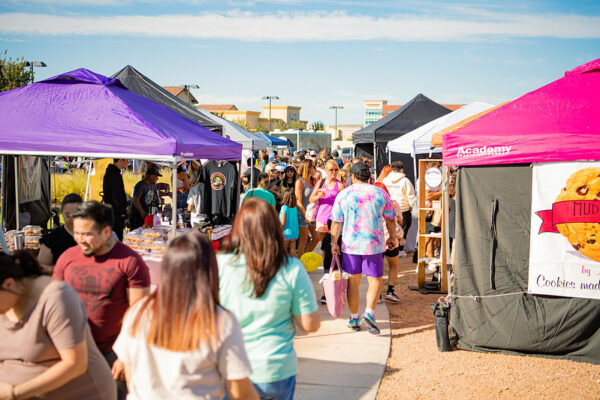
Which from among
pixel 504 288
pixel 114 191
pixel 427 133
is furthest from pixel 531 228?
pixel 427 133

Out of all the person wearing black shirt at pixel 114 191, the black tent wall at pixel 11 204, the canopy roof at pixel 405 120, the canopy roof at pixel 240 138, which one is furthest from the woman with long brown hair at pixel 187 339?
the canopy roof at pixel 405 120

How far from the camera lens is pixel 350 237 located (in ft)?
20.3

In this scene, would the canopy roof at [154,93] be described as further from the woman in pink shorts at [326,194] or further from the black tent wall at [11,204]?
the woman in pink shorts at [326,194]

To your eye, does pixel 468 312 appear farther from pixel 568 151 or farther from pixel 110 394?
pixel 110 394

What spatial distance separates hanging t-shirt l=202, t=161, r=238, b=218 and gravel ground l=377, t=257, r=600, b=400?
3523 mm

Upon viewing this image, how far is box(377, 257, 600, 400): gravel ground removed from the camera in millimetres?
4957

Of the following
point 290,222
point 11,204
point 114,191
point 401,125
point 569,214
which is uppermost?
point 401,125

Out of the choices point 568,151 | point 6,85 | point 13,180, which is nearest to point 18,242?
point 13,180

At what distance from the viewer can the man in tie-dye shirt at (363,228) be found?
6.13 metres

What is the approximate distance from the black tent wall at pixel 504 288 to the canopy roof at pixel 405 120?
32.4 ft

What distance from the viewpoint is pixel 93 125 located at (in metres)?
6.27

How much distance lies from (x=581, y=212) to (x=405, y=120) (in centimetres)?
1090

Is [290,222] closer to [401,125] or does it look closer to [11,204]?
[11,204]

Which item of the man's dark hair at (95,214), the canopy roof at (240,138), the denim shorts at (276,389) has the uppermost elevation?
the canopy roof at (240,138)
